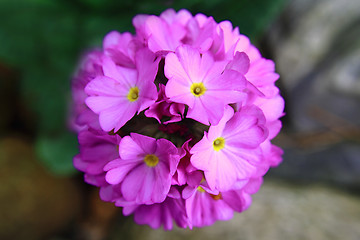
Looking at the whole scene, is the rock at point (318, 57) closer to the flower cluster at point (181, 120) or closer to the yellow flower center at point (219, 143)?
the flower cluster at point (181, 120)

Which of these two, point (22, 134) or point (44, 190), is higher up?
point (22, 134)

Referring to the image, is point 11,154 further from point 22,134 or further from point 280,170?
point 280,170

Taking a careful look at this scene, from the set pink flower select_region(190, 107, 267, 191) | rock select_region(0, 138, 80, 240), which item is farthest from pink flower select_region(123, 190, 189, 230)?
rock select_region(0, 138, 80, 240)

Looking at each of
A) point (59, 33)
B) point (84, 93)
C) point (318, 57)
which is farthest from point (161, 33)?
point (318, 57)

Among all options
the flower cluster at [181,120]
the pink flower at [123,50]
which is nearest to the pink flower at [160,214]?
the flower cluster at [181,120]

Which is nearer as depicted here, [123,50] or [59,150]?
[123,50]

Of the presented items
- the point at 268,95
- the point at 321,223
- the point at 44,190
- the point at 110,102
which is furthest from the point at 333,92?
the point at 44,190

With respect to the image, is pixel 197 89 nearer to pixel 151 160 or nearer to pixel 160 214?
pixel 151 160
